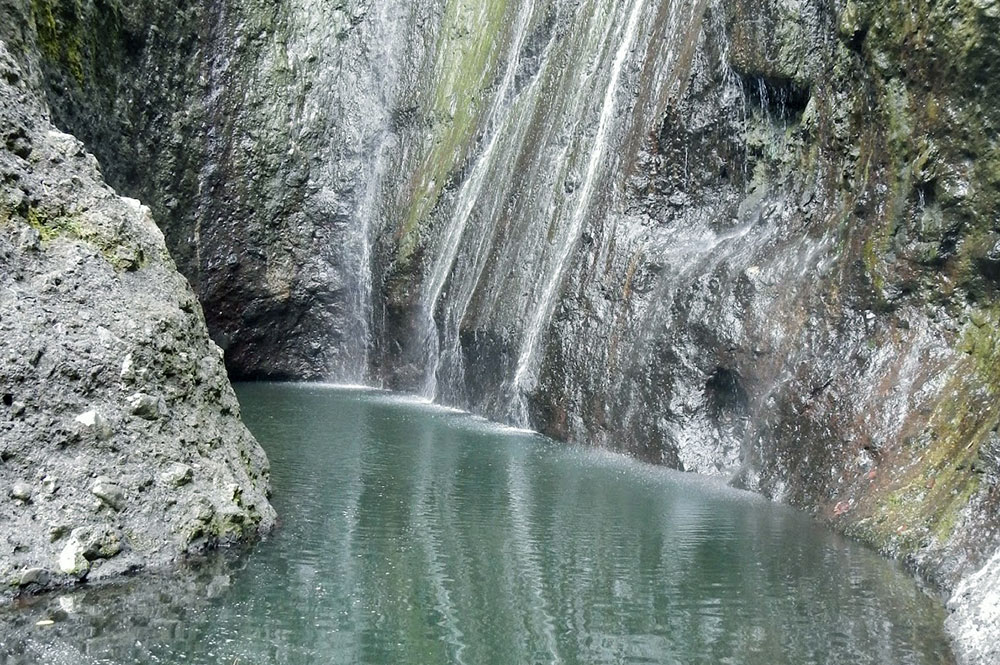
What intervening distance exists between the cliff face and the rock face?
16.8 ft

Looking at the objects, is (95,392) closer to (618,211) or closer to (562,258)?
(618,211)

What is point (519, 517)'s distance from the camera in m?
10.7

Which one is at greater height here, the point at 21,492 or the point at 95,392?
the point at 95,392

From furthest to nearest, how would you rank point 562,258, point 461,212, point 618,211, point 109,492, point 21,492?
point 461,212 → point 562,258 → point 618,211 → point 109,492 → point 21,492

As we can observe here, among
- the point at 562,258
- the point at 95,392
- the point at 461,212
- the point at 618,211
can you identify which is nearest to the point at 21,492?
the point at 95,392

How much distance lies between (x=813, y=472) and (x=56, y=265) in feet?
24.8

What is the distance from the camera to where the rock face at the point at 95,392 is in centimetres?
760

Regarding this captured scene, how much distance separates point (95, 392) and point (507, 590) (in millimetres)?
3251

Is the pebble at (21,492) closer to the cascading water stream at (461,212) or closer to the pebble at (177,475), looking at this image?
the pebble at (177,475)

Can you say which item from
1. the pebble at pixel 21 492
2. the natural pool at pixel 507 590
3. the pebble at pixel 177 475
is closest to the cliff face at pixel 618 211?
the natural pool at pixel 507 590

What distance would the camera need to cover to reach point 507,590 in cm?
816

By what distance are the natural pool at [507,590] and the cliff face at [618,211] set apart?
89 centimetres

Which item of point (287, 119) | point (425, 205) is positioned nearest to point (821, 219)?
point (425, 205)

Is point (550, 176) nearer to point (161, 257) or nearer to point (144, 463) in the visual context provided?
point (161, 257)
